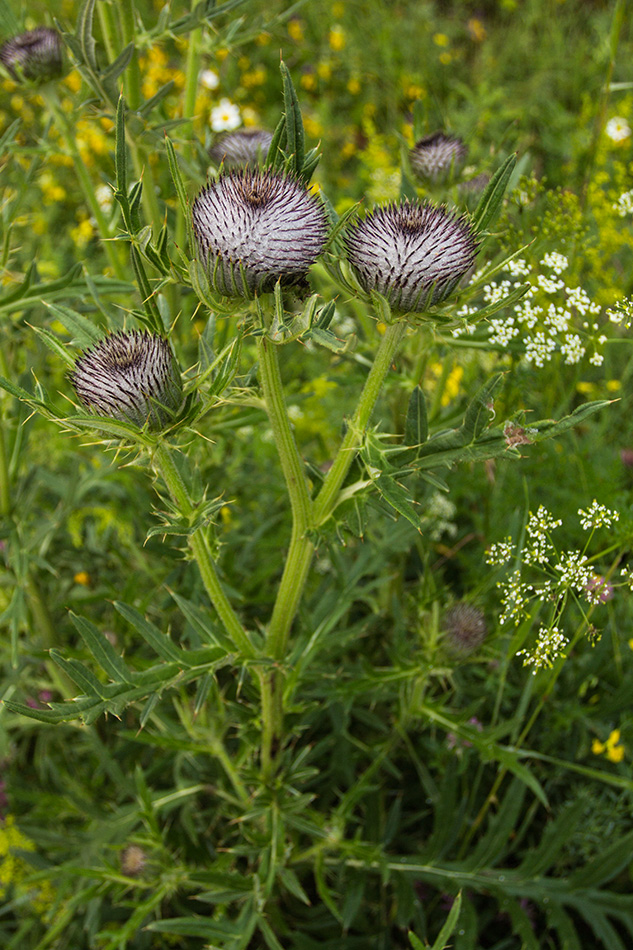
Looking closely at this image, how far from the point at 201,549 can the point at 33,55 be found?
2149mm

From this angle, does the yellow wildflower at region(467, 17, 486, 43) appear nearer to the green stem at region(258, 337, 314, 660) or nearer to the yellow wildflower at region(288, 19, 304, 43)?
the yellow wildflower at region(288, 19, 304, 43)

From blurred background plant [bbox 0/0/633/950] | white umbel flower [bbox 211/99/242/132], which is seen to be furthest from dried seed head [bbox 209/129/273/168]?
white umbel flower [bbox 211/99/242/132]

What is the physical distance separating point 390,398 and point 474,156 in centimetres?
109

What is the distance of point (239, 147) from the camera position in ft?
8.83

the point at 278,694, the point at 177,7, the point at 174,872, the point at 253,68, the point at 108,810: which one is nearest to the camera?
the point at 278,694

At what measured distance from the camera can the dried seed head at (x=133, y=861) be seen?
280 cm

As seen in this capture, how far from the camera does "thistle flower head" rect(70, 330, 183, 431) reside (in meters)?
1.75

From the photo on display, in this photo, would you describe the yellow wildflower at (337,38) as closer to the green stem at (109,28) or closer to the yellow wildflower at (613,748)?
the green stem at (109,28)

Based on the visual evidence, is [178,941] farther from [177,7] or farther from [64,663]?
[177,7]

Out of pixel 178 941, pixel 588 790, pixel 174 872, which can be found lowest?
pixel 178 941

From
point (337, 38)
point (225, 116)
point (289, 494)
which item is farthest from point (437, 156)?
point (337, 38)

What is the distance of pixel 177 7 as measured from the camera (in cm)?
302

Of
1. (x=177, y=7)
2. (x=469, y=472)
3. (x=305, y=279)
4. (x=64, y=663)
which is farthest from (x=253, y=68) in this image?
→ (x=64, y=663)

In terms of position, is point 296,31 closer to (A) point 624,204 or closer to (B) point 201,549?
(A) point 624,204
